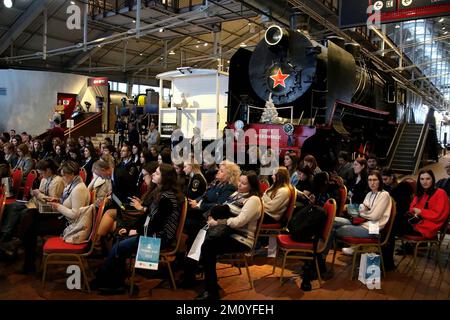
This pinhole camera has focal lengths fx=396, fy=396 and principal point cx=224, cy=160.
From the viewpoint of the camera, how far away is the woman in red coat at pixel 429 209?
3.96 meters

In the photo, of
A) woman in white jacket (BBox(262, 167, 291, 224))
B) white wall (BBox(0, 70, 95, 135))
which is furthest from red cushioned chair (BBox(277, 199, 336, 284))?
white wall (BBox(0, 70, 95, 135))

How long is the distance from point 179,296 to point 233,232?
0.71m

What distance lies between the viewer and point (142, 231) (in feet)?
11.2

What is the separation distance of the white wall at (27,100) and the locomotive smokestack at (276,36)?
42.2 feet

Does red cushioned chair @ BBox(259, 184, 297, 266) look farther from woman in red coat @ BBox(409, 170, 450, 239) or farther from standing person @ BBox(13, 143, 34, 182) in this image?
standing person @ BBox(13, 143, 34, 182)

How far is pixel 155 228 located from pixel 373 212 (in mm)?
2054

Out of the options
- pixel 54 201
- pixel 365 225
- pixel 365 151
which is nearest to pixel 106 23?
pixel 365 151

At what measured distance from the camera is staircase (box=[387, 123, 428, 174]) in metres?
10.5

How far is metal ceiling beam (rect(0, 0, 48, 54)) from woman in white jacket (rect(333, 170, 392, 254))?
589 inches

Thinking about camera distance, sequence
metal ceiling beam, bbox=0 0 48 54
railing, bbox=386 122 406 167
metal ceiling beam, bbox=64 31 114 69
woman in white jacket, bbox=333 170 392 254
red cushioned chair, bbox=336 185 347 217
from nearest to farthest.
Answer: woman in white jacket, bbox=333 170 392 254, red cushioned chair, bbox=336 185 347 217, railing, bbox=386 122 406 167, metal ceiling beam, bbox=0 0 48 54, metal ceiling beam, bbox=64 31 114 69

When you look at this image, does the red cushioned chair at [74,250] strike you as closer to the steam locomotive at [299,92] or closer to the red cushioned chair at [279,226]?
the red cushioned chair at [279,226]

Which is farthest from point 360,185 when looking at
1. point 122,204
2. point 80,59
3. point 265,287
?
point 80,59

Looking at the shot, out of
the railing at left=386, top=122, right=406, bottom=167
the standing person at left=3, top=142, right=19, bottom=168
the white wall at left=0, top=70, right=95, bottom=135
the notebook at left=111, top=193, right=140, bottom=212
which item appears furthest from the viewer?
the white wall at left=0, top=70, right=95, bottom=135
